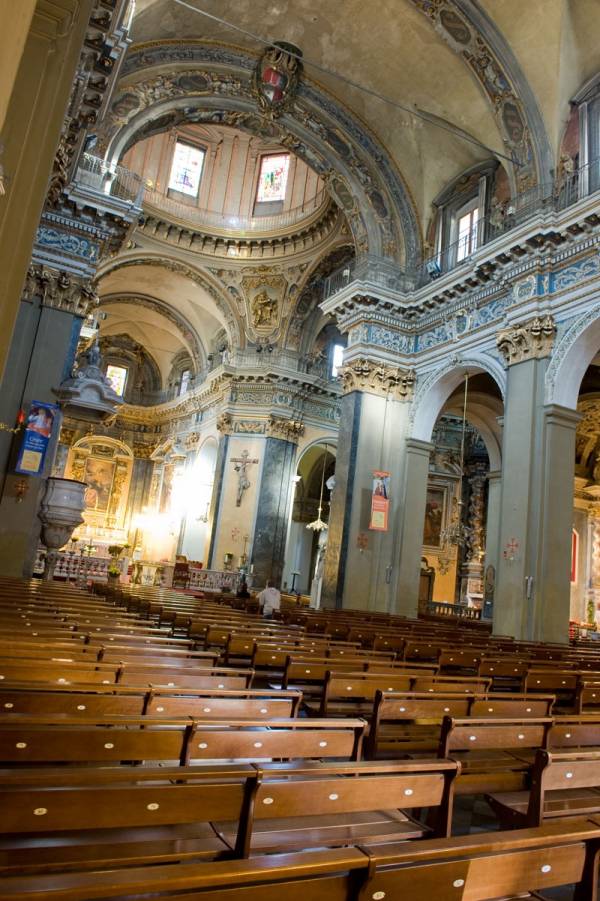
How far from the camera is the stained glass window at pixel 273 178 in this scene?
78.5 ft

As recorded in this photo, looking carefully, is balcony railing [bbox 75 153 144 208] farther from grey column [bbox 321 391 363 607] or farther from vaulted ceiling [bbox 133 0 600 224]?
grey column [bbox 321 391 363 607]

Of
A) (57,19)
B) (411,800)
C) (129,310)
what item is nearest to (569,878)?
(411,800)

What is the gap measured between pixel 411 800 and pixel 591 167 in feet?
41.5

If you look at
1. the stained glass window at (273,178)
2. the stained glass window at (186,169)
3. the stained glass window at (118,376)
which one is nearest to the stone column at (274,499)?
the stained glass window at (273,178)

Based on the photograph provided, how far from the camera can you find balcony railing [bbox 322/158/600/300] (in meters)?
11.8

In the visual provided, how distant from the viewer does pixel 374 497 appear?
14.8 metres

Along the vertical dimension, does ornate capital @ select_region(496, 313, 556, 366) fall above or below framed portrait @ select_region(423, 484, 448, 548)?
above

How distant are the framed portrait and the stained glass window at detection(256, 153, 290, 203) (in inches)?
503

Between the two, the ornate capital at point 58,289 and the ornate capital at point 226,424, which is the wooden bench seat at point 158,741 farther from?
the ornate capital at point 226,424

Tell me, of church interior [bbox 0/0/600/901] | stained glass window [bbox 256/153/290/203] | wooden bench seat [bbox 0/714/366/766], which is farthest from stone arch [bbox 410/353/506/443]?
wooden bench seat [bbox 0/714/366/766]

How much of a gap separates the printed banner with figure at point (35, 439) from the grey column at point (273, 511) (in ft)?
34.5

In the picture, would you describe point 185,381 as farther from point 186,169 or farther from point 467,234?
point 467,234

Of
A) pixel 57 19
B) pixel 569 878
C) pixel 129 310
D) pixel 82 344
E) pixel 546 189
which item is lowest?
pixel 569 878

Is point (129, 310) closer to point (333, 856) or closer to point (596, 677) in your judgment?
point (596, 677)
